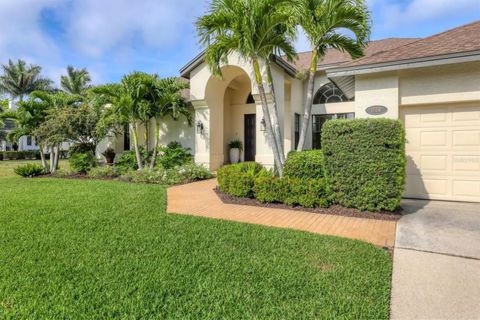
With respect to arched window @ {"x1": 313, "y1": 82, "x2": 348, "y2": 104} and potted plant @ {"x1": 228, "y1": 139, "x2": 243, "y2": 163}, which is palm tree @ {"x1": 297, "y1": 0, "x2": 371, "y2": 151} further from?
potted plant @ {"x1": 228, "y1": 139, "x2": 243, "y2": 163}

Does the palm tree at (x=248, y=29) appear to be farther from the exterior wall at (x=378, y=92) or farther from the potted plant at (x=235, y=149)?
the potted plant at (x=235, y=149)

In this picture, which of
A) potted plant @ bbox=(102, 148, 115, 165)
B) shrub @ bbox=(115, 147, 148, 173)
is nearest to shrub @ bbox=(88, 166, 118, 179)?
shrub @ bbox=(115, 147, 148, 173)

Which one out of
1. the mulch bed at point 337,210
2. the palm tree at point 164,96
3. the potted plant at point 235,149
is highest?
the palm tree at point 164,96

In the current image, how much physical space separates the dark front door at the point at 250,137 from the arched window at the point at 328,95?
391 centimetres

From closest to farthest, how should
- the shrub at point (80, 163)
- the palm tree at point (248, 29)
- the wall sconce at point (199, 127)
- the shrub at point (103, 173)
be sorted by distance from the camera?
the palm tree at point (248, 29), the shrub at point (103, 173), the wall sconce at point (199, 127), the shrub at point (80, 163)

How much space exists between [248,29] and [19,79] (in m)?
43.9

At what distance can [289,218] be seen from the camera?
19.8ft

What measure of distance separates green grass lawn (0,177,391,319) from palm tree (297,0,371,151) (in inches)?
182

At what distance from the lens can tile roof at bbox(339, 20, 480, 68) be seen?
21.3 ft

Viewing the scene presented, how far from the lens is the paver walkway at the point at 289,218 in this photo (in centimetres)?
498

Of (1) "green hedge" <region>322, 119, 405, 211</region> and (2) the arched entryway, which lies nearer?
(1) "green hedge" <region>322, 119, 405, 211</region>

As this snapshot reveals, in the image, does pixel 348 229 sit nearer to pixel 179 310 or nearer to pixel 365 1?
pixel 179 310

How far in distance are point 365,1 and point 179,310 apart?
27.1 ft

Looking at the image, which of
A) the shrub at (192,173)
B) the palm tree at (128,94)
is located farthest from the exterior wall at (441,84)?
the palm tree at (128,94)
